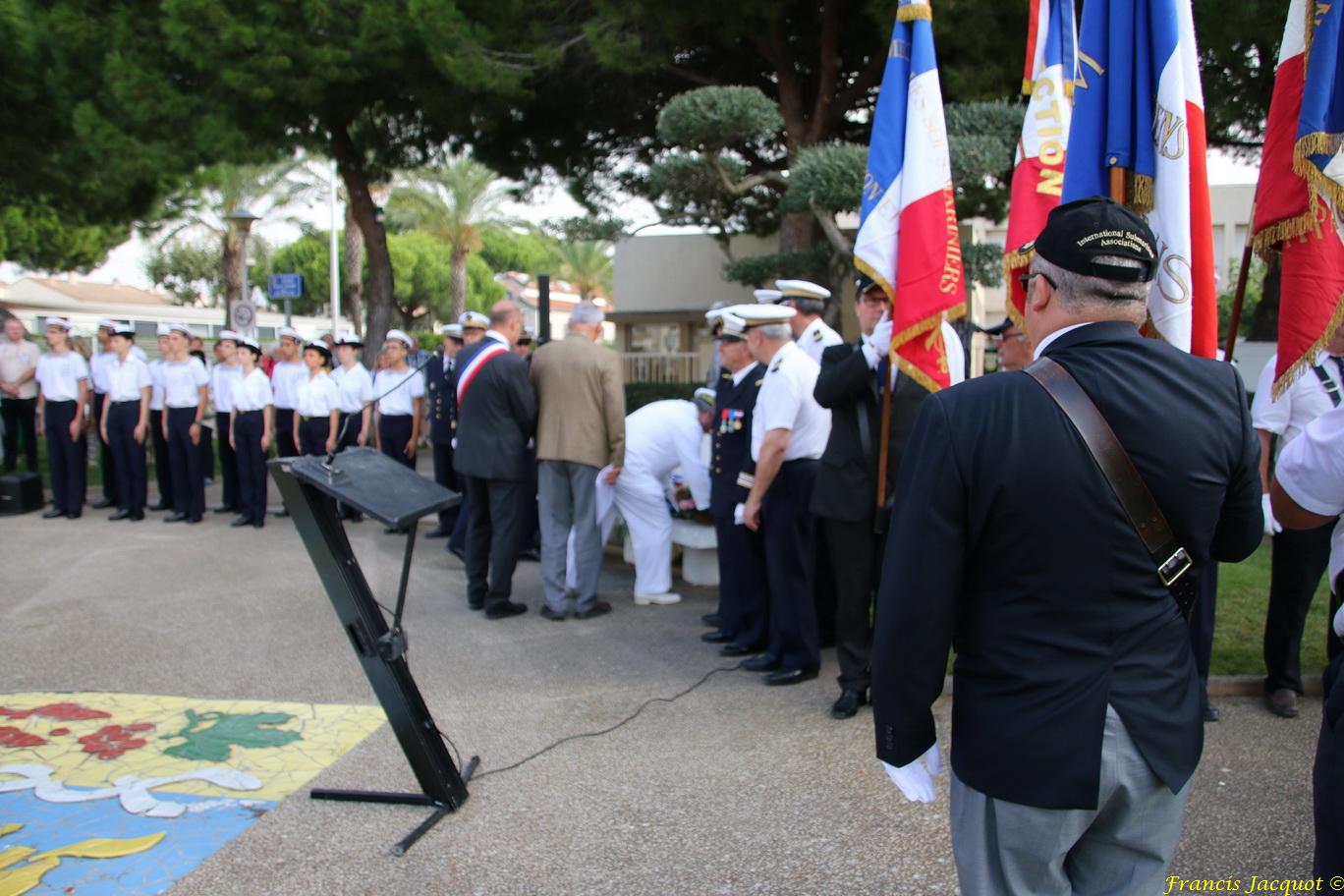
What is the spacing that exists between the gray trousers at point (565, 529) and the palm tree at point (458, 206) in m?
33.9

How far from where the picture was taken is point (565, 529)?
695 cm

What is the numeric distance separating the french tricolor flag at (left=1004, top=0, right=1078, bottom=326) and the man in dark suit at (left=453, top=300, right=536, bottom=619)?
12.1ft

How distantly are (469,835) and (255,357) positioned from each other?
8.08 meters

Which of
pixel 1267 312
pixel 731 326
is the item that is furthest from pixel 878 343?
pixel 1267 312

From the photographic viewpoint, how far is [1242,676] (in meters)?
5.13

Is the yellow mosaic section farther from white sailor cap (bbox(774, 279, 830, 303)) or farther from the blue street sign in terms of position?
the blue street sign

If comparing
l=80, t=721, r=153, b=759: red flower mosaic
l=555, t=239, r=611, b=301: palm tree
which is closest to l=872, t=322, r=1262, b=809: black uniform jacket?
l=80, t=721, r=153, b=759: red flower mosaic

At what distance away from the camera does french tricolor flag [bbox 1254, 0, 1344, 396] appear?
3.57 metres

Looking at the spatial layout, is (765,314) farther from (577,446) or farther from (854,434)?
(577,446)

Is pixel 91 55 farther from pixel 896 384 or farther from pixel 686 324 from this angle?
pixel 896 384

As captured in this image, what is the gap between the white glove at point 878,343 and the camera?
15.3ft

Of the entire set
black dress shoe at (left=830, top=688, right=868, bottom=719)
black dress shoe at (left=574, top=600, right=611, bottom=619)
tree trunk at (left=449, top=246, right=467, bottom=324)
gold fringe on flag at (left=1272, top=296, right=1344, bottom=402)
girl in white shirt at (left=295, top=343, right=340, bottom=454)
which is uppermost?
tree trunk at (left=449, top=246, right=467, bottom=324)

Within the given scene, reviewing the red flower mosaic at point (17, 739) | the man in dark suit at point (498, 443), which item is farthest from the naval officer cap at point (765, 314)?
the red flower mosaic at point (17, 739)

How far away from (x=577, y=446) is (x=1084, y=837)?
16.2 ft
